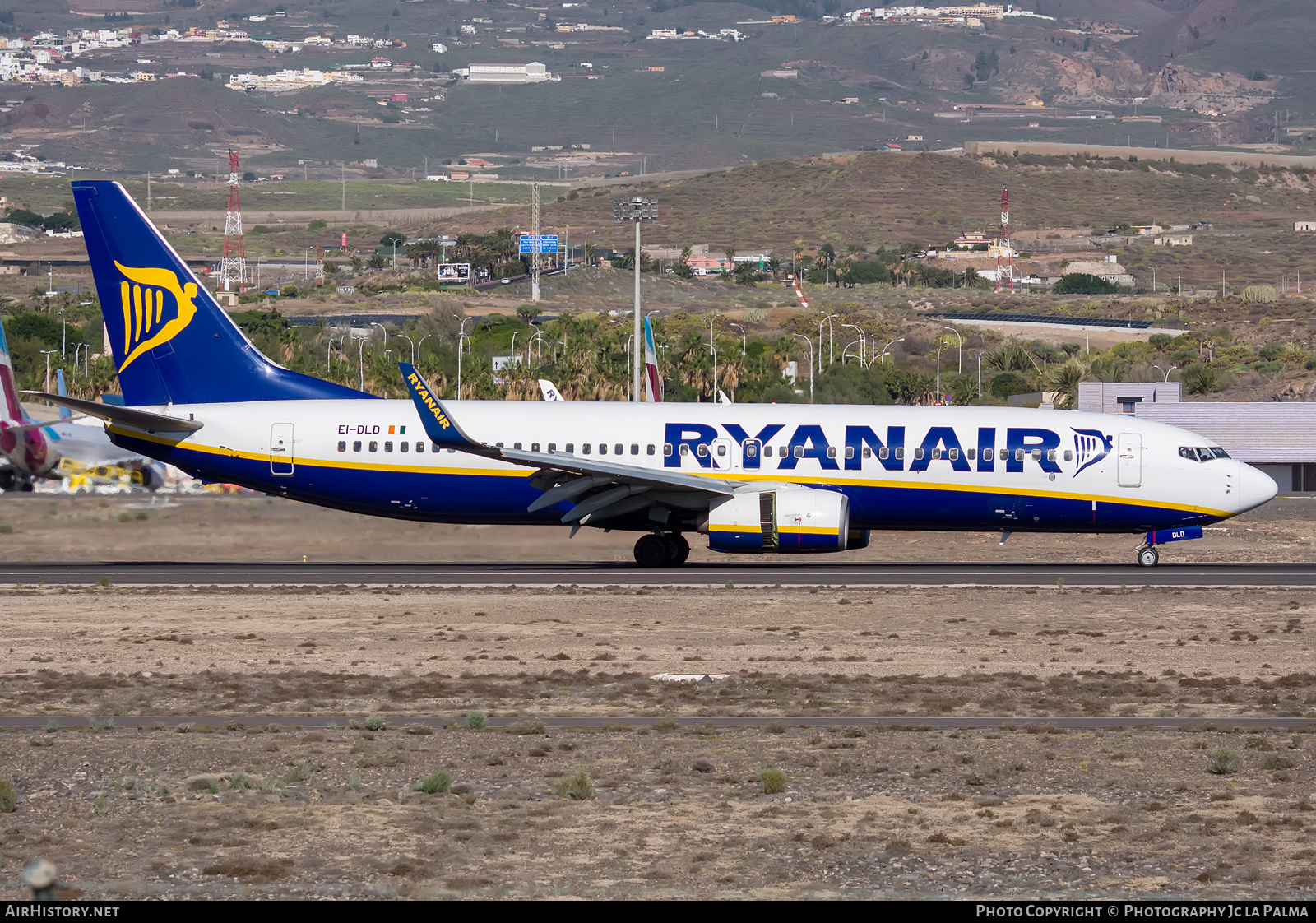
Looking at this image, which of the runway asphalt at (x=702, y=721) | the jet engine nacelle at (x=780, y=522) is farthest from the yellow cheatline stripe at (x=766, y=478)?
the runway asphalt at (x=702, y=721)

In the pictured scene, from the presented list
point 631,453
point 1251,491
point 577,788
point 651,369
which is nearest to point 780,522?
point 631,453

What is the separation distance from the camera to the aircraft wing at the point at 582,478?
3719 centimetres

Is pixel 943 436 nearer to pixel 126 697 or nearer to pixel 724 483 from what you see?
pixel 724 483

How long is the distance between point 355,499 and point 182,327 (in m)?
6.05

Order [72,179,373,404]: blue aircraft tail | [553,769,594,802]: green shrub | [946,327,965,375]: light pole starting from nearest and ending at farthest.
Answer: [553,769,594,802]: green shrub
[72,179,373,404]: blue aircraft tail
[946,327,965,375]: light pole

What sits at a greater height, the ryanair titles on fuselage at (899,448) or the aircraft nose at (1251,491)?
the ryanair titles on fuselage at (899,448)

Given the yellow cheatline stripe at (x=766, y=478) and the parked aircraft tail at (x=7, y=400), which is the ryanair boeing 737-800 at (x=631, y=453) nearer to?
the yellow cheatline stripe at (x=766, y=478)

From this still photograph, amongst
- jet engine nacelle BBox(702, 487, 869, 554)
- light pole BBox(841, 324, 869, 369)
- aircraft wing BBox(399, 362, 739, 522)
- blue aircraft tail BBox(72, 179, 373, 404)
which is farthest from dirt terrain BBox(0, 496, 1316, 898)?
light pole BBox(841, 324, 869, 369)

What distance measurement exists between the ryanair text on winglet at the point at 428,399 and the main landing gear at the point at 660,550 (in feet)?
21.0

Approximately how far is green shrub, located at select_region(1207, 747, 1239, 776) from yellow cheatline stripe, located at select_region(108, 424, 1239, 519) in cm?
2063

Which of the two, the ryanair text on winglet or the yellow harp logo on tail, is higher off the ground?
the yellow harp logo on tail

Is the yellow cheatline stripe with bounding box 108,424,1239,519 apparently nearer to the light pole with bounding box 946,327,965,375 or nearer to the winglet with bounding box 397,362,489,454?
the winglet with bounding box 397,362,489,454

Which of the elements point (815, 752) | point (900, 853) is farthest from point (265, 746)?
point (900, 853)

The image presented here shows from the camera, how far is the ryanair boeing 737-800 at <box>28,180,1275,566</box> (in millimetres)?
39781
